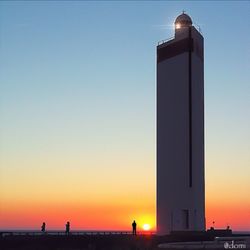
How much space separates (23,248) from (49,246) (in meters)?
1.79

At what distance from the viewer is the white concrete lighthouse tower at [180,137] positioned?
168ft

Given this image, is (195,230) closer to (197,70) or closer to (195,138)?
(195,138)

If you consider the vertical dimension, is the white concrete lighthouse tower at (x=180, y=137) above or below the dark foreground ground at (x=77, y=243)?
above

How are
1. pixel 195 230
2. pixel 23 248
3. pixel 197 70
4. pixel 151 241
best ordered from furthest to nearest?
pixel 197 70 < pixel 195 230 < pixel 151 241 < pixel 23 248

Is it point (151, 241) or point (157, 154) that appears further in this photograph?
point (157, 154)

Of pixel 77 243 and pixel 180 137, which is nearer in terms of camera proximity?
pixel 77 243

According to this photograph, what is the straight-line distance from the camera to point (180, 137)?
169ft

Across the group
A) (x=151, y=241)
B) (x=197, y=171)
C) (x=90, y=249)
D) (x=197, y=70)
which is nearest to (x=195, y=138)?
(x=197, y=171)

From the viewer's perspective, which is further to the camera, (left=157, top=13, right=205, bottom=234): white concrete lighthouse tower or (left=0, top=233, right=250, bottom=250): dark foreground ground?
(left=157, top=13, right=205, bottom=234): white concrete lighthouse tower

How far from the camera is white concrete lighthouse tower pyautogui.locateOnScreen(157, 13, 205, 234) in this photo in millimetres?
51062

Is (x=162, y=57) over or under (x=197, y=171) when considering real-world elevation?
over

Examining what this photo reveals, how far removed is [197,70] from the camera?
53.9 meters

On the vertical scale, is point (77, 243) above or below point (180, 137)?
below

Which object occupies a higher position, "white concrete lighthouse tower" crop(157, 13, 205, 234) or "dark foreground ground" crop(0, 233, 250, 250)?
"white concrete lighthouse tower" crop(157, 13, 205, 234)
